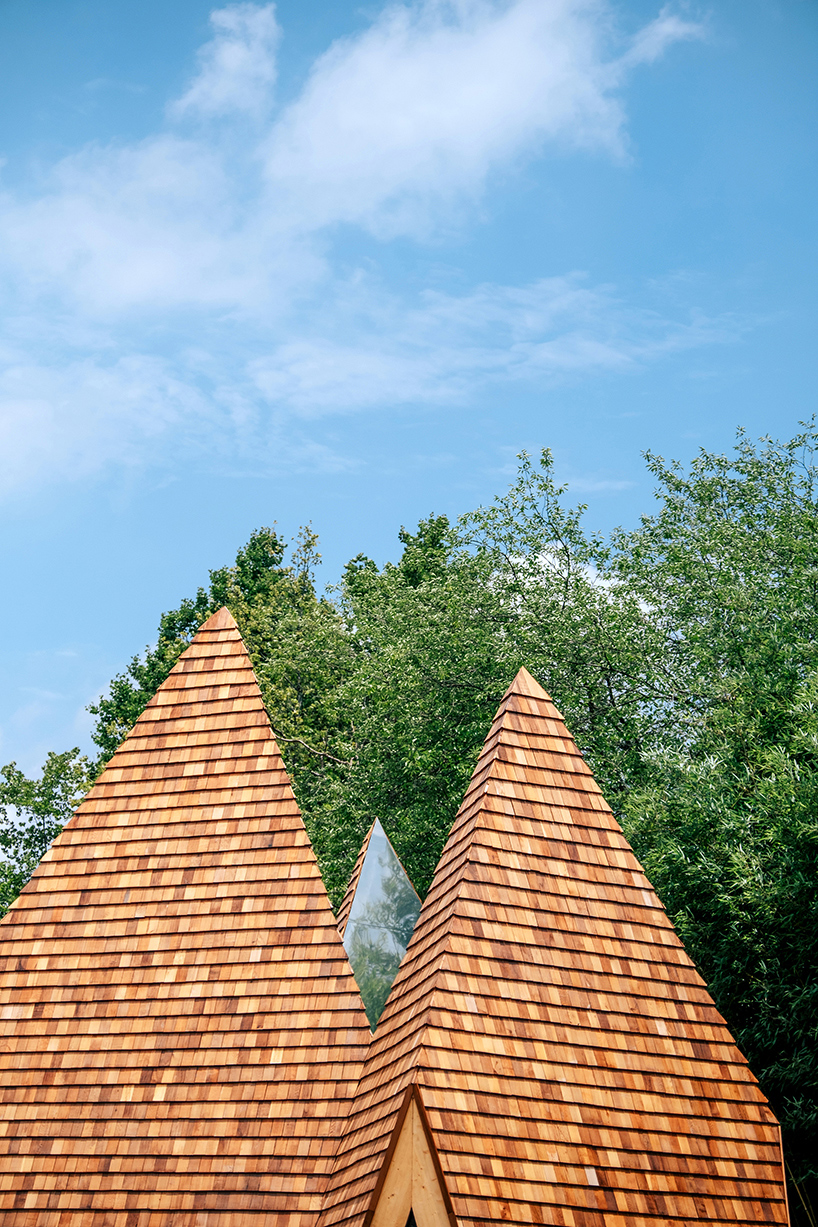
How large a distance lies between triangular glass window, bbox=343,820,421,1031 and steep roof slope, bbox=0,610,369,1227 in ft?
7.71

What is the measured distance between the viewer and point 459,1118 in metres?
6.96

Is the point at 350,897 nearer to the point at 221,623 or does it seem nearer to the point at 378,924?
the point at 378,924

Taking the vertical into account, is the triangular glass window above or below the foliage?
below

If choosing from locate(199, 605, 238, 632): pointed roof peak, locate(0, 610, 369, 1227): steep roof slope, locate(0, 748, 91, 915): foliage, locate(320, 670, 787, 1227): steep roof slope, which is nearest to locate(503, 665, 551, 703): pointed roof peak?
locate(320, 670, 787, 1227): steep roof slope

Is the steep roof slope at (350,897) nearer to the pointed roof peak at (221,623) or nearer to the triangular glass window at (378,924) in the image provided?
the triangular glass window at (378,924)

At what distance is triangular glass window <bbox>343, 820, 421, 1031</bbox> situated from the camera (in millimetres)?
11133

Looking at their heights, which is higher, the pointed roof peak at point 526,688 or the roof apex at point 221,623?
the roof apex at point 221,623

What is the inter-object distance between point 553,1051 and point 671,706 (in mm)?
14651

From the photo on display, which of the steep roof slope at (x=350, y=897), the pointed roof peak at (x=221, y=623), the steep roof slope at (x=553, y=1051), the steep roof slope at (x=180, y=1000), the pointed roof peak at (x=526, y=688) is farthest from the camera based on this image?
the steep roof slope at (x=350, y=897)

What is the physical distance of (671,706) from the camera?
21531 mm

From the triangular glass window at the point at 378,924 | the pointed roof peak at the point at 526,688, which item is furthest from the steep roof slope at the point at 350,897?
the pointed roof peak at the point at 526,688

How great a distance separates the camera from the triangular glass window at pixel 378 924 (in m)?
11.1

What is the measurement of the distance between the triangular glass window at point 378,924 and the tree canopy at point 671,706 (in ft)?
15.6

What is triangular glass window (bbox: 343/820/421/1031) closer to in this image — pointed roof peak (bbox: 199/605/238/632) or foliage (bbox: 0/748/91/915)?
pointed roof peak (bbox: 199/605/238/632)
